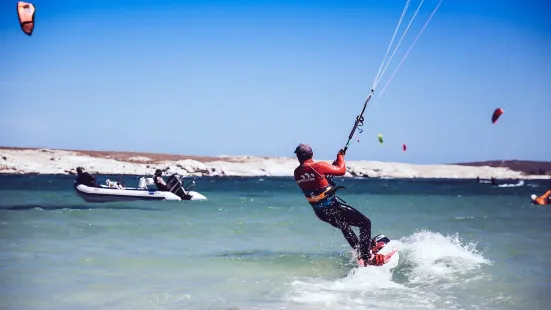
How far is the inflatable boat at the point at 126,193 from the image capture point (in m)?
28.3

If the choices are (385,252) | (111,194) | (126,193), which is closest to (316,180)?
(385,252)

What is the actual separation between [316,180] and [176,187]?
23.0 metres

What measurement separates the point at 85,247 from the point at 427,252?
24.1ft

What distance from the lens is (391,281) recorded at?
926 cm

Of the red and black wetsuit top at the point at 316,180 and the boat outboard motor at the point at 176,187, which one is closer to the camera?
the red and black wetsuit top at the point at 316,180

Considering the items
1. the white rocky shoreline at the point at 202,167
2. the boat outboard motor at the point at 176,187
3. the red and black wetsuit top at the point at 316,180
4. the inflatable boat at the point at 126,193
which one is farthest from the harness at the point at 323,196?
the white rocky shoreline at the point at 202,167

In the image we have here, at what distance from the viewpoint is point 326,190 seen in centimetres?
896

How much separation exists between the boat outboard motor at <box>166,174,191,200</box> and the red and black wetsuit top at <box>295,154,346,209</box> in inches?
885

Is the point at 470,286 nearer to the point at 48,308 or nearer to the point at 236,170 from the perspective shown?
the point at 48,308

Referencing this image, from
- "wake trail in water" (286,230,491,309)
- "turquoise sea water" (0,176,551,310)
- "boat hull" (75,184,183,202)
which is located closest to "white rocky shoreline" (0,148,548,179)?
"boat hull" (75,184,183,202)

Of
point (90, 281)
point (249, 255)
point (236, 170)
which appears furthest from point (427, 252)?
point (236, 170)

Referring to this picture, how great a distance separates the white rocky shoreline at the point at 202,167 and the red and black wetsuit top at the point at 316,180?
256 ft

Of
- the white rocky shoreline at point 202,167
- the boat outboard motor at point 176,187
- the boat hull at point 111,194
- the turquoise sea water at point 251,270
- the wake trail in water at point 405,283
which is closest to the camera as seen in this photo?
the wake trail in water at point 405,283

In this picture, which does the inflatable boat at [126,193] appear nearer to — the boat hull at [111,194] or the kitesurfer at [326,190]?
the boat hull at [111,194]
